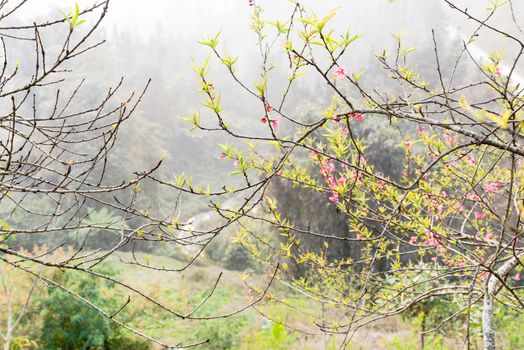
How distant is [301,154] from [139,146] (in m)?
8.25

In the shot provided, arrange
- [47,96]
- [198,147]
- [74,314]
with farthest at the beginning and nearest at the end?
[198,147] < [47,96] < [74,314]

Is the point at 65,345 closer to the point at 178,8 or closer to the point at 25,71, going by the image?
the point at 25,71

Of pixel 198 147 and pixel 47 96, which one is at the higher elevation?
pixel 198 147

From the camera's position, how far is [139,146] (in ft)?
54.7

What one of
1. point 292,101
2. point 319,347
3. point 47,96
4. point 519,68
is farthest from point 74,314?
point 519,68

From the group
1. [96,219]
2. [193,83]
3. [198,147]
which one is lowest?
[96,219]

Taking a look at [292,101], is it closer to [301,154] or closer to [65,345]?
[301,154]

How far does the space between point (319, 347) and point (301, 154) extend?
6.19m

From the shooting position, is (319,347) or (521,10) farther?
(521,10)

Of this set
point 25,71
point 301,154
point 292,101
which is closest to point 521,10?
point 292,101

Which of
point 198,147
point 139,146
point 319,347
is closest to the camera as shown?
point 319,347

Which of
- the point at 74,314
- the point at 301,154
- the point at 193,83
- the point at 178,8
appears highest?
the point at 178,8

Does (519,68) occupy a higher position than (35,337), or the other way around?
(519,68)

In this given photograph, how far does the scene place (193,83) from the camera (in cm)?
3444
